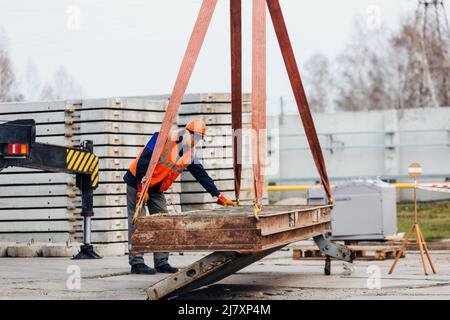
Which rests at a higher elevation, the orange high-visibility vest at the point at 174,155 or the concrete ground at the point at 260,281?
the orange high-visibility vest at the point at 174,155

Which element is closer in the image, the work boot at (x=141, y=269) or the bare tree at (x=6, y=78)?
the work boot at (x=141, y=269)

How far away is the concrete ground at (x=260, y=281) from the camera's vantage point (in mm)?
9219

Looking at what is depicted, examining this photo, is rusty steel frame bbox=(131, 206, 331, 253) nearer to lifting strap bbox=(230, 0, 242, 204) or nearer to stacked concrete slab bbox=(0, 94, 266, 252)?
lifting strap bbox=(230, 0, 242, 204)

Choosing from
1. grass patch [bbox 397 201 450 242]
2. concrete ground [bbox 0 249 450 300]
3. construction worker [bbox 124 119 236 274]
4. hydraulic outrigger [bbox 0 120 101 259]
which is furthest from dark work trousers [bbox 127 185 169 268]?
grass patch [bbox 397 201 450 242]

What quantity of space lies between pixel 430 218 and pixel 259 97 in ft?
54.4

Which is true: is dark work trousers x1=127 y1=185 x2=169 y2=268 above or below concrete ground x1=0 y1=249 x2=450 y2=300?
above

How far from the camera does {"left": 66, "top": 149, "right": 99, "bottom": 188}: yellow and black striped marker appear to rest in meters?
13.6

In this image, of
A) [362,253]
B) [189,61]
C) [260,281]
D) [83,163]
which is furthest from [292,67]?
[83,163]

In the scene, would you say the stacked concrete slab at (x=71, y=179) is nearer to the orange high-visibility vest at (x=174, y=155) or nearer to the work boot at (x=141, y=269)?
the work boot at (x=141, y=269)

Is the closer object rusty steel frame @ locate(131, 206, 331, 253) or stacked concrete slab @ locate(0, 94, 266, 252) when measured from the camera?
rusty steel frame @ locate(131, 206, 331, 253)

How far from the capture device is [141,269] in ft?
37.8

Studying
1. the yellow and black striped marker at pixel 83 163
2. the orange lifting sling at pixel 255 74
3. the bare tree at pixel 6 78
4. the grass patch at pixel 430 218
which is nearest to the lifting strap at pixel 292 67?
the orange lifting sling at pixel 255 74

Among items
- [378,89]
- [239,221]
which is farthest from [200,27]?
[378,89]

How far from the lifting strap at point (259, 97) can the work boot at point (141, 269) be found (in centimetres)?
359
